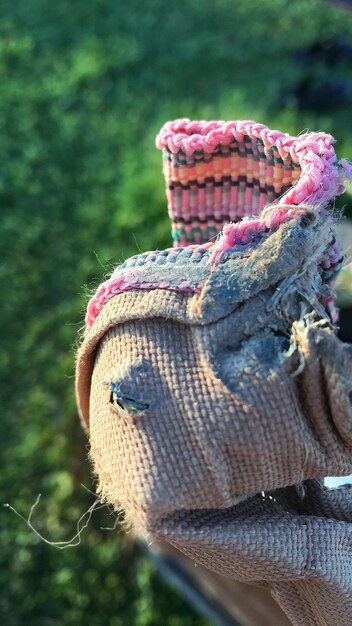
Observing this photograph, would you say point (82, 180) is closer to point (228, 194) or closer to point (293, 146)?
point (228, 194)

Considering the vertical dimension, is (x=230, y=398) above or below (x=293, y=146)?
below

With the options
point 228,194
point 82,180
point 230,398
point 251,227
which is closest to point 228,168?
point 228,194

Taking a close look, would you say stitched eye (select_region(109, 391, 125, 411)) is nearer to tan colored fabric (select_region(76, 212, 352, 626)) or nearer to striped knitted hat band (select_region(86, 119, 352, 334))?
tan colored fabric (select_region(76, 212, 352, 626))

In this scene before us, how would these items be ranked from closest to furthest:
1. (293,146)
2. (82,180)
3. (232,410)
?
(232,410)
(293,146)
(82,180)

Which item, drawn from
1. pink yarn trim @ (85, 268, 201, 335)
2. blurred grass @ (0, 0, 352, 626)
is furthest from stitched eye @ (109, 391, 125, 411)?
blurred grass @ (0, 0, 352, 626)

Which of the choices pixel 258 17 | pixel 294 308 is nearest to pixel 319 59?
pixel 258 17

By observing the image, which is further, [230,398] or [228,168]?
[228,168]

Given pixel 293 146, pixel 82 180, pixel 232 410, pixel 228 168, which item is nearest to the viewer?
pixel 232 410

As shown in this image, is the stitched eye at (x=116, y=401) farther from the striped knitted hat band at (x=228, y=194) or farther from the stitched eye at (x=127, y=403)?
the striped knitted hat band at (x=228, y=194)
